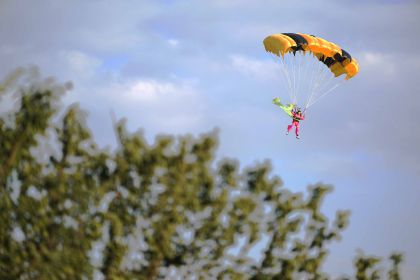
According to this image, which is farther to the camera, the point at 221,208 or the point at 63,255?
the point at 221,208

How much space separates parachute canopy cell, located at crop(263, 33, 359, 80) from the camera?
168 feet

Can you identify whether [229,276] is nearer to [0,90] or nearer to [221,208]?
[221,208]

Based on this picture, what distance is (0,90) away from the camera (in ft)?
80.5

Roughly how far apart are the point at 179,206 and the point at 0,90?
239 inches

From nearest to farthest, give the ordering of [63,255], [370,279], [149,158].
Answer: [63,255], [149,158], [370,279]

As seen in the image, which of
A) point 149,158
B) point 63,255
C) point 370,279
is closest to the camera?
point 63,255

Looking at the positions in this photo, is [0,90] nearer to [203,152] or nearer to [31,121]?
[31,121]

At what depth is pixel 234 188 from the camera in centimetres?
2614

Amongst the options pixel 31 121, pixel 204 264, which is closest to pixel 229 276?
pixel 204 264

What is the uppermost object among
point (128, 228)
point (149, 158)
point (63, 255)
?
point (149, 158)

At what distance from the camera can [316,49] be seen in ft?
172

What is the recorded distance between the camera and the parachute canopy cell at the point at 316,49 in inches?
2018

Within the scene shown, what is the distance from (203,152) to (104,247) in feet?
13.0

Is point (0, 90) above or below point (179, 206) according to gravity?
above
